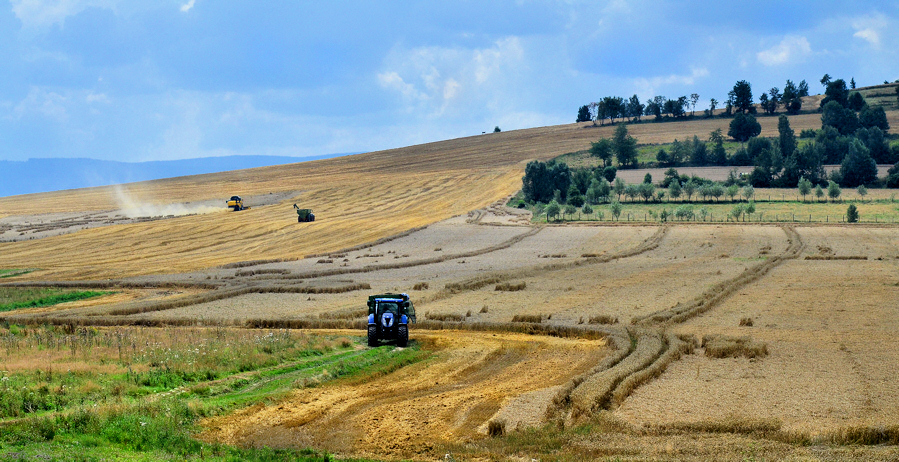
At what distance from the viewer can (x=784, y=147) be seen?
139 meters

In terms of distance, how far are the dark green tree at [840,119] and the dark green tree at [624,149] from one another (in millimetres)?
43815

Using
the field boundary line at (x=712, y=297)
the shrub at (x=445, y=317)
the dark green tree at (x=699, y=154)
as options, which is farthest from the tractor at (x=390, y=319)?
the dark green tree at (x=699, y=154)

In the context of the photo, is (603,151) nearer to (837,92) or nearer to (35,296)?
(837,92)

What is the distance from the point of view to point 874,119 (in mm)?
162250

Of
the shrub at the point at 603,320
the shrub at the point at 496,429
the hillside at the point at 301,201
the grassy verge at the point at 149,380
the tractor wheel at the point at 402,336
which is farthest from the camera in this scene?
the hillside at the point at 301,201

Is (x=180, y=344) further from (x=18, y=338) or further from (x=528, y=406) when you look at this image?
(x=528, y=406)

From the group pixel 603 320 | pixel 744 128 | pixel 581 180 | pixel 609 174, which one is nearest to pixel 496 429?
pixel 603 320

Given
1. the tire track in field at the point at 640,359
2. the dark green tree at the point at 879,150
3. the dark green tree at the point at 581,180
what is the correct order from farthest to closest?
1. the dark green tree at the point at 879,150
2. the dark green tree at the point at 581,180
3. the tire track in field at the point at 640,359

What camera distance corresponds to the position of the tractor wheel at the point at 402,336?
3108cm

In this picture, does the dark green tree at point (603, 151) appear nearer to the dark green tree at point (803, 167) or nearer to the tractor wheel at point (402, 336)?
the dark green tree at point (803, 167)

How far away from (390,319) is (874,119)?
15891cm

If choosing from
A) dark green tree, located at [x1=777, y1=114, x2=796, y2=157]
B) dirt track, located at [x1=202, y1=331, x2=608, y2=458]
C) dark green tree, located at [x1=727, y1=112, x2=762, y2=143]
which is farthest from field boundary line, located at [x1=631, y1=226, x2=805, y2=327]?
dark green tree, located at [x1=727, y1=112, x2=762, y2=143]

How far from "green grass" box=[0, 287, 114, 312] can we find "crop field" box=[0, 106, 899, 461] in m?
0.23

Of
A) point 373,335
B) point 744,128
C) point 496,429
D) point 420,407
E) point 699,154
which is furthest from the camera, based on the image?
point 744,128
